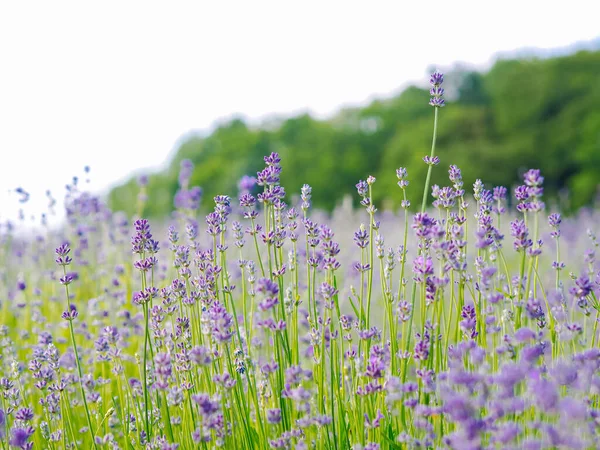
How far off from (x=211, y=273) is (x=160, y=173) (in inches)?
1673

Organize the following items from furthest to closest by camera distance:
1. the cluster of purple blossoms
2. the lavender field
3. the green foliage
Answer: the green foliage
the cluster of purple blossoms
the lavender field

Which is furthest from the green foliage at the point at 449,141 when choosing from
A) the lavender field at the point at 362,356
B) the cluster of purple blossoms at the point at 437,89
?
the lavender field at the point at 362,356

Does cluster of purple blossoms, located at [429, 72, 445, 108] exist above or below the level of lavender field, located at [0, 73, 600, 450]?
above

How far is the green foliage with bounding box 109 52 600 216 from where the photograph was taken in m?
25.8

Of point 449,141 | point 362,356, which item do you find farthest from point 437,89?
point 449,141

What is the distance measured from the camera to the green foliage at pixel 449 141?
25.8m

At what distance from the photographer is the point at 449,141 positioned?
29.1 metres

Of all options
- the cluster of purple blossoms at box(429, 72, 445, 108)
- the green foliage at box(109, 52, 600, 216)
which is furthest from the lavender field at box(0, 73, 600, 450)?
the green foliage at box(109, 52, 600, 216)

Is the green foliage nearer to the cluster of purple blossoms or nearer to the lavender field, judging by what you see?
the cluster of purple blossoms

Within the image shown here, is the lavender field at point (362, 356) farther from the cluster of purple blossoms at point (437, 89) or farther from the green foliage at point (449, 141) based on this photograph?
the green foliage at point (449, 141)

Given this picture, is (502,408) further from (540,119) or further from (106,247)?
(540,119)

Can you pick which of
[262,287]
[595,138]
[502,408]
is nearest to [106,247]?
[262,287]

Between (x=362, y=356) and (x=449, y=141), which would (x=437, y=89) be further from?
(x=449, y=141)

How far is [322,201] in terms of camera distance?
31578 mm
